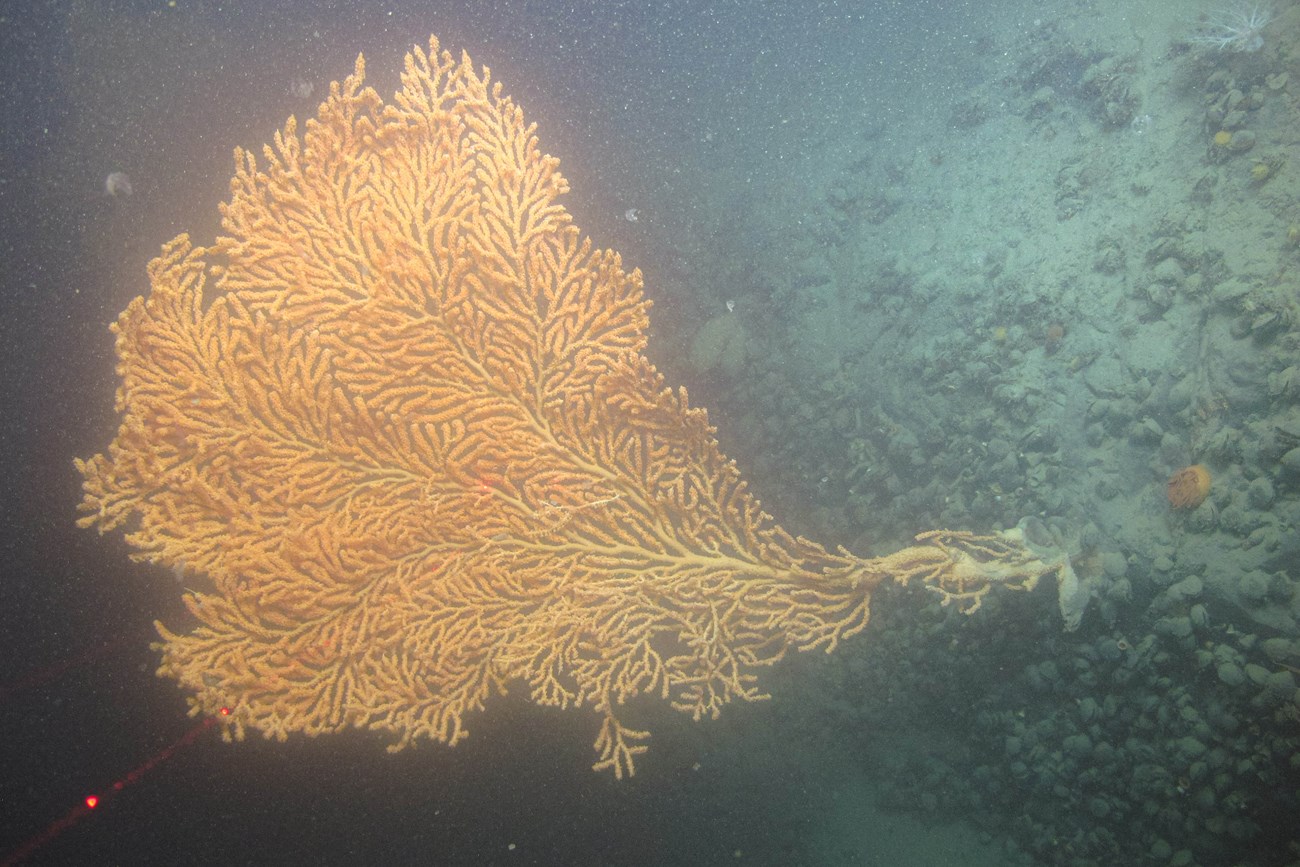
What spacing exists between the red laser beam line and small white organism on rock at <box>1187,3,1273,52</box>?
12765mm

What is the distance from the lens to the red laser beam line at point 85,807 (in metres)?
5.34

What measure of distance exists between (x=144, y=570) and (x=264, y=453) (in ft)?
10.1

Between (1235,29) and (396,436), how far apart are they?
9.78 meters

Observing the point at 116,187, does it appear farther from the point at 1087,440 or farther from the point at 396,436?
the point at 1087,440

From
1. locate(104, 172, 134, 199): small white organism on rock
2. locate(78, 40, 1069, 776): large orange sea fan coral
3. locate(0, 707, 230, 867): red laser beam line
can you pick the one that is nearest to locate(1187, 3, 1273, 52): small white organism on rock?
locate(78, 40, 1069, 776): large orange sea fan coral

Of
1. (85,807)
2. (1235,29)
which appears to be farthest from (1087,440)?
(85,807)

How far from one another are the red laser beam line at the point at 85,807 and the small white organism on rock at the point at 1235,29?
12.8 metres

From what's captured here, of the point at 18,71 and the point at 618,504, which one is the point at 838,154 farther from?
the point at 18,71

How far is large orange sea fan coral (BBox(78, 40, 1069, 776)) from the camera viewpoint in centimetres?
352

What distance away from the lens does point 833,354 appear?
729 cm

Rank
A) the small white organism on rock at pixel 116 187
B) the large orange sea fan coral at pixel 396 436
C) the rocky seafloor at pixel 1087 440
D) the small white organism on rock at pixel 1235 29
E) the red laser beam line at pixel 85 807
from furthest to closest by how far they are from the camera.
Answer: the small white organism on rock at pixel 1235 29
the red laser beam line at pixel 85 807
the small white organism on rock at pixel 116 187
the rocky seafloor at pixel 1087 440
the large orange sea fan coral at pixel 396 436

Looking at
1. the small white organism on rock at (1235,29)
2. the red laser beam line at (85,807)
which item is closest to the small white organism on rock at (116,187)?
the red laser beam line at (85,807)

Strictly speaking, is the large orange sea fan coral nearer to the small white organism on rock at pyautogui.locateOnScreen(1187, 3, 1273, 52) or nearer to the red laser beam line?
the red laser beam line

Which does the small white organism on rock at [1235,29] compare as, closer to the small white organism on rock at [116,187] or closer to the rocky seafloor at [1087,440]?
the rocky seafloor at [1087,440]
